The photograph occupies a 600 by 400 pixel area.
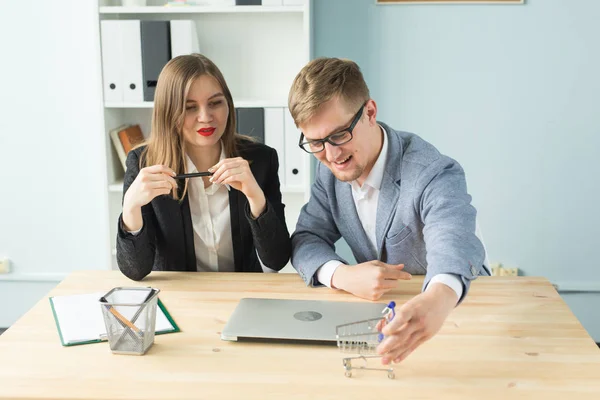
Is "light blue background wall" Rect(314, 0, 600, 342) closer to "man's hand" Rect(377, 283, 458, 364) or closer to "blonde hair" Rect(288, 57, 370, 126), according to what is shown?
"blonde hair" Rect(288, 57, 370, 126)

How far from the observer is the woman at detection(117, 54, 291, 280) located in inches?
67.8

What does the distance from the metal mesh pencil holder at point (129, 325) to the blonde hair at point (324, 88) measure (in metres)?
0.58

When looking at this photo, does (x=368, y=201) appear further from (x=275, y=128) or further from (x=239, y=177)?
(x=275, y=128)

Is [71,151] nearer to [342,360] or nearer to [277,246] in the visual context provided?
[277,246]

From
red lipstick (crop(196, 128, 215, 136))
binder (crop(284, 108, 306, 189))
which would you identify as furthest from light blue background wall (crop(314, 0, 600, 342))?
red lipstick (crop(196, 128, 215, 136))

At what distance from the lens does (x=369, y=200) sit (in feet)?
5.94

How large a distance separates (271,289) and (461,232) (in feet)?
1.63

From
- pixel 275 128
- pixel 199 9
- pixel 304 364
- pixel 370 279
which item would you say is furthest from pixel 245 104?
pixel 304 364

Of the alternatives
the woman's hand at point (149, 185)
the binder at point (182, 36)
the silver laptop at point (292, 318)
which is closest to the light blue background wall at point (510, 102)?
the binder at point (182, 36)

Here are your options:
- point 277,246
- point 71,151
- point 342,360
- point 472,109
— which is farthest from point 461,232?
point 71,151

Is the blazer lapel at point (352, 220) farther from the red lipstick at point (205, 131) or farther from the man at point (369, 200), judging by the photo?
the red lipstick at point (205, 131)

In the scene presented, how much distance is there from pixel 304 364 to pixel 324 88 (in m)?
0.68

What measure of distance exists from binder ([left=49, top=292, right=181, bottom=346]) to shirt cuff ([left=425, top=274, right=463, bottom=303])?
21.8 inches

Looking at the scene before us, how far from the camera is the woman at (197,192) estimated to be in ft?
5.65
